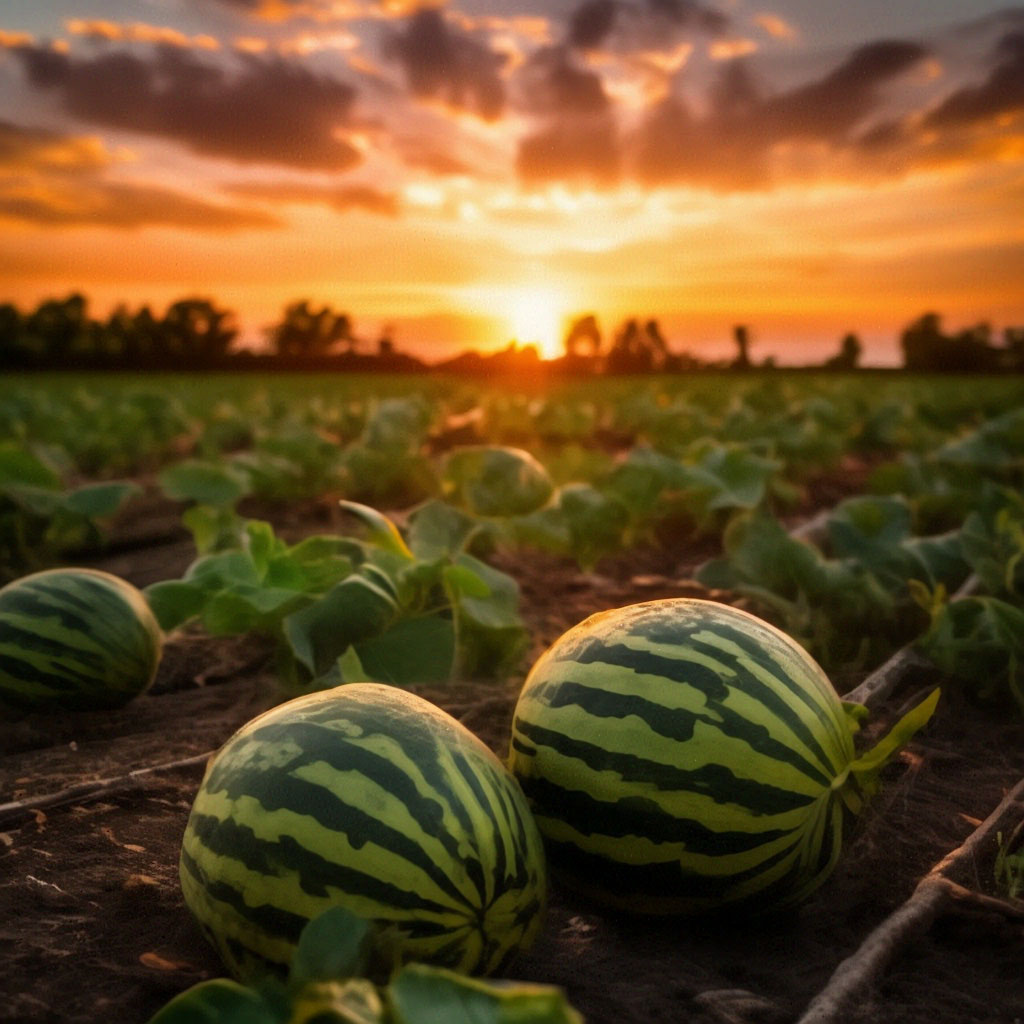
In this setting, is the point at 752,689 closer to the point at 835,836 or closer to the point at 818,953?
the point at 835,836

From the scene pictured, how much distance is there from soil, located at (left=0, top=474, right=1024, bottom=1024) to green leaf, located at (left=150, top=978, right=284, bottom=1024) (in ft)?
1.43

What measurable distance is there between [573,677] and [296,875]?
556 millimetres

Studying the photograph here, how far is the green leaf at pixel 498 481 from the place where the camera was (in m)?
4.42

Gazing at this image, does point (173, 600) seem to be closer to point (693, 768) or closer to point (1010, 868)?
point (693, 768)

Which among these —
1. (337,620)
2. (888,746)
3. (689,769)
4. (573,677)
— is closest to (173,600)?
(337,620)

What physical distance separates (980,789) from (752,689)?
1070mm

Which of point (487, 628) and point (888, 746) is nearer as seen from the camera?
point (888, 746)

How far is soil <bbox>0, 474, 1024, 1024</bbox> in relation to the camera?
1.59 meters

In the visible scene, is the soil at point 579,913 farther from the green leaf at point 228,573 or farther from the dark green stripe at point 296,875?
the green leaf at point 228,573

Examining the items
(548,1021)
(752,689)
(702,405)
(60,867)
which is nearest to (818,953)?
(752,689)

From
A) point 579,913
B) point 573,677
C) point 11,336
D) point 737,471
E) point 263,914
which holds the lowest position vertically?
point 579,913

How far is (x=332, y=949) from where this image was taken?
1.25m

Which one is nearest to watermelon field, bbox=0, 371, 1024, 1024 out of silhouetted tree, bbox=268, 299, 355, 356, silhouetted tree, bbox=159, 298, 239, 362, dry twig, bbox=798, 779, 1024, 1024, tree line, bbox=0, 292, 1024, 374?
dry twig, bbox=798, 779, 1024, 1024

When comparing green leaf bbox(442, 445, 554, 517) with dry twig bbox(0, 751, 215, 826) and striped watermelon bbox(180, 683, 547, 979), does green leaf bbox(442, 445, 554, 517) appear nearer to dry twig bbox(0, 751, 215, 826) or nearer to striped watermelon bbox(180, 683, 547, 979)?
dry twig bbox(0, 751, 215, 826)
